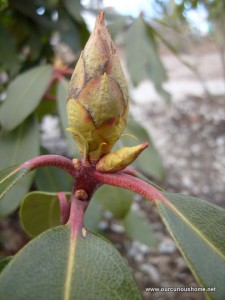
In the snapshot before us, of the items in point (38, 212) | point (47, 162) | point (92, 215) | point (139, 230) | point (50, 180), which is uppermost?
point (47, 162)

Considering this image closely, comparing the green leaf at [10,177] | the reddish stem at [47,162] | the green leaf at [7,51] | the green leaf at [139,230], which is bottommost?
the green leaf at [139,230]

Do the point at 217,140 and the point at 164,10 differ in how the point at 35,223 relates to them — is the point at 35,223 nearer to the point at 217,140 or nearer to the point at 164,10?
the point at 164,10

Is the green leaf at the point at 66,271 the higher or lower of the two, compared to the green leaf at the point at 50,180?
higher

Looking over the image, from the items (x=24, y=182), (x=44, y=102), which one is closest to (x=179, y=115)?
(x=44, y=102)

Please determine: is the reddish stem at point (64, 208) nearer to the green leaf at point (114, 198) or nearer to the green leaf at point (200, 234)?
the green leaf at point (200, 234)

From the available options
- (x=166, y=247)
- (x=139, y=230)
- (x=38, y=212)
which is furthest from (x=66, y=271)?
(x=166, y=247)

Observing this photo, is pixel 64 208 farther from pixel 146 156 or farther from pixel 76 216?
pixel 146 156

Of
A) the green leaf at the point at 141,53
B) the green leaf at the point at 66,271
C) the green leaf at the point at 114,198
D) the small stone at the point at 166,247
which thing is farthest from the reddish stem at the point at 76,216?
the small stone at the point at 166,247
